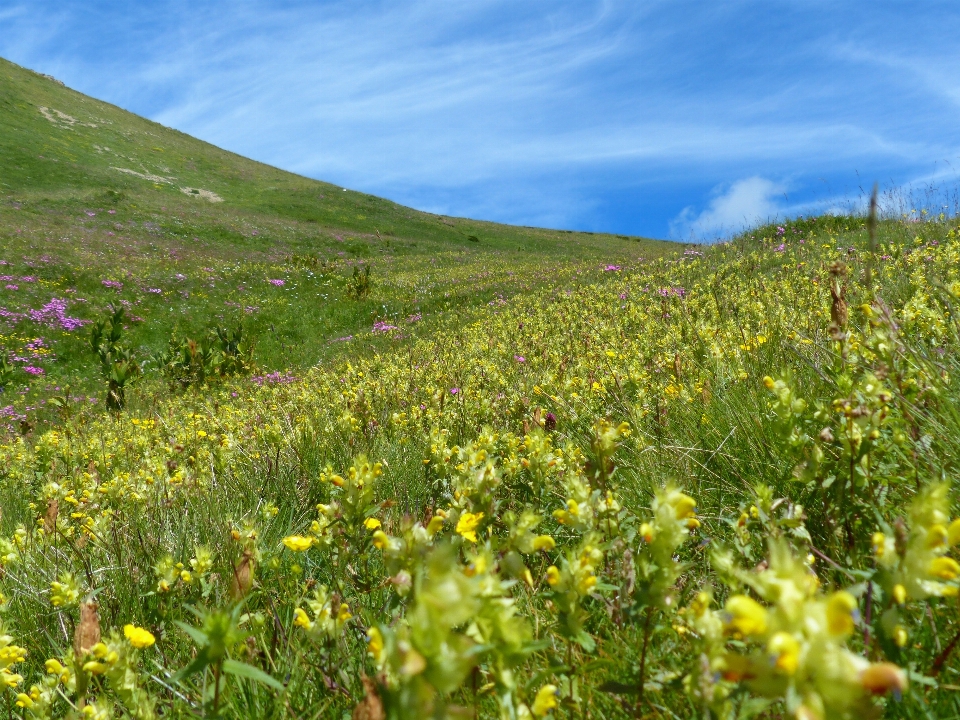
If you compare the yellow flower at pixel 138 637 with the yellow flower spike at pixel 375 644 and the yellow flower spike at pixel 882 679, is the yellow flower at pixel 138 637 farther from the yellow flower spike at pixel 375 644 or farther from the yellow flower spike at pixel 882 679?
the yellow flower spike at pixel 882 679

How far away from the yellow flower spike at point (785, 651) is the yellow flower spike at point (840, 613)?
0.15 feet

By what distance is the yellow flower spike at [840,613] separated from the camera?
2.03 ft

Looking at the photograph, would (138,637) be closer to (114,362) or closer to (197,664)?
(197,664)

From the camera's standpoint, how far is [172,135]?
2180 inches

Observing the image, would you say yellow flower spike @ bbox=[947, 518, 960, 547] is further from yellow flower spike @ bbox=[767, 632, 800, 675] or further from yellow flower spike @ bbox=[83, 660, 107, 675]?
yellow flower spike @ bbox=[83, 660, 107, 675]

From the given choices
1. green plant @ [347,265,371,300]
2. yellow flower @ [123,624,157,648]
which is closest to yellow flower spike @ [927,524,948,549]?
yellow flower @ [123,624,157,648]

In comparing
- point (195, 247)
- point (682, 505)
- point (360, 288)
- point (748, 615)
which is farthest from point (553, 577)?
point (195, 247)

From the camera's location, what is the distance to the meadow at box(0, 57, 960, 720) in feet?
2.95

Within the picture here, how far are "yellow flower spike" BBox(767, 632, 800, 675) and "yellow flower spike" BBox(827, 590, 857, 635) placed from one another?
5 cm

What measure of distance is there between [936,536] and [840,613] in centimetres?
33

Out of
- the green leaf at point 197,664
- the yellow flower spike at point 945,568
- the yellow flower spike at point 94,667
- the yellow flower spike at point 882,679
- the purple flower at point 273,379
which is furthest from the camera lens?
the purple flower at point 273,379

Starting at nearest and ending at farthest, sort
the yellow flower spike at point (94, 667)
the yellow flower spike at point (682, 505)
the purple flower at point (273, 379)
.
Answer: the yellow flower spike at point (682, 505) → the yellow flower spike at point (94, 667) → the purple flower at point (273, 379)

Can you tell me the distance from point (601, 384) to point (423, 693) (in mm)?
3558

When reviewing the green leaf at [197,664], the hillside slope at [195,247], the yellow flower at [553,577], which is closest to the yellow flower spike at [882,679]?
the yellow flower at [553,577]
